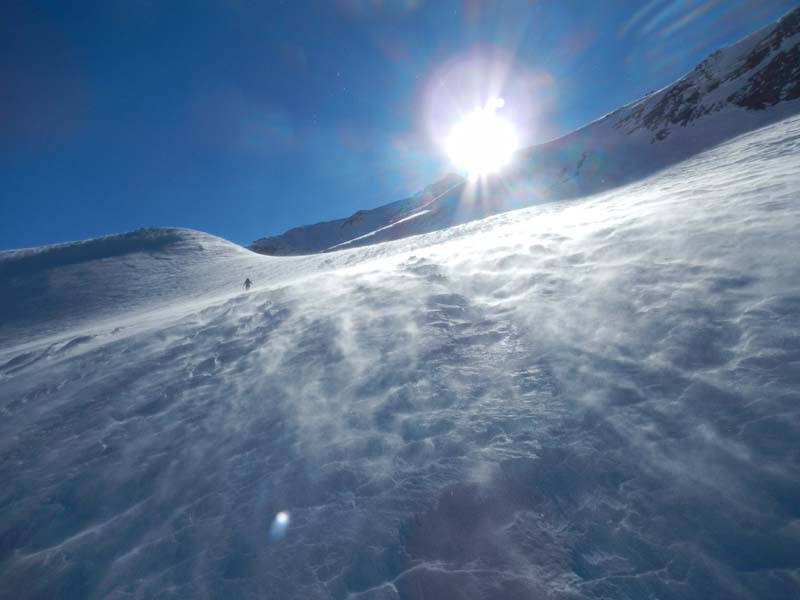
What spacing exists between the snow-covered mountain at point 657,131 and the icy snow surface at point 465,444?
22.6m

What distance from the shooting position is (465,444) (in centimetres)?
361

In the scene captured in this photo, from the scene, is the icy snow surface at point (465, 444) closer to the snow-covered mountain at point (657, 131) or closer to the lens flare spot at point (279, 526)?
the lens flare spot at point (279, 526)

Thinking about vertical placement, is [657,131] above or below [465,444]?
above

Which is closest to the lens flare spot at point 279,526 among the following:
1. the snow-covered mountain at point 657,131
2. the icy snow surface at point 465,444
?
the icy snow surface at point 465,444

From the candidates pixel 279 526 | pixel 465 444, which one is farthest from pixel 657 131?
pixel 279 526

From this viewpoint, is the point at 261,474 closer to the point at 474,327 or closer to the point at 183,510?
the point at 183,510

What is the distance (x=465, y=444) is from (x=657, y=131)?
36824 mm

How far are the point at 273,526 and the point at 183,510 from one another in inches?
37.8

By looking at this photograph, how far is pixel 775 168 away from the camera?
9008mm

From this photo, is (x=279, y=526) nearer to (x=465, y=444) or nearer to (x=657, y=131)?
(x=465, y=444)

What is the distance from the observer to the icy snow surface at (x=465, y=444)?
268 centimetres

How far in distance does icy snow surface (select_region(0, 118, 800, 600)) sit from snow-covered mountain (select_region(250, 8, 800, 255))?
22603 mm

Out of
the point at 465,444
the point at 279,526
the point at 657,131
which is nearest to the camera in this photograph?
the point at 279,526

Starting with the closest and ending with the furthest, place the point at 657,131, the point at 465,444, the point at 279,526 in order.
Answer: the point at 279,526 < the point at 465,444 < the point at 657,131
